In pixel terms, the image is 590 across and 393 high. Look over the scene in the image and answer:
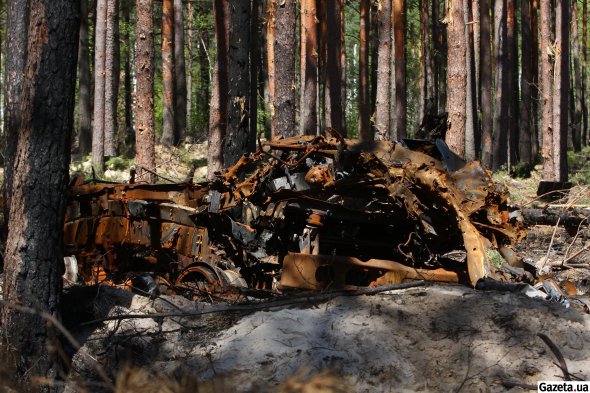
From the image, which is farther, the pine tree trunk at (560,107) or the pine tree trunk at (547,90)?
the pine tree trunk at (547,90)

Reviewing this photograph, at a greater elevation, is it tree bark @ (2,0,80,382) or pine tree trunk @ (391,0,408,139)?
pine tree trunk @ (391,0,408,139)

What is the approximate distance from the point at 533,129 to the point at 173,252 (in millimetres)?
31293


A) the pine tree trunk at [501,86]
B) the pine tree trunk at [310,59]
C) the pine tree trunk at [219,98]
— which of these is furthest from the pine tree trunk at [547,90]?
the pine tree trunk at [219,98]

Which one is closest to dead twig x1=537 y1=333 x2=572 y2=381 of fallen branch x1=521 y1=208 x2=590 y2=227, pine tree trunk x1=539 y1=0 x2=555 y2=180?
fallen branch x1=521 y1=208 x2=590 y2=227

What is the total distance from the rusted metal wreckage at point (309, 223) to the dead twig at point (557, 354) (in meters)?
1.05

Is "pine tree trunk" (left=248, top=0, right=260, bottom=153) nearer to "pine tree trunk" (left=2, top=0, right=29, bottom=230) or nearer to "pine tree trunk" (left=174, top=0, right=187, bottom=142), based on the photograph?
"pine tree trunk" (left=174, top=0, right=187, bottom=142)

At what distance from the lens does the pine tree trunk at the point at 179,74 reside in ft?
89.4

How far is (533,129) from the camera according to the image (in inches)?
1431

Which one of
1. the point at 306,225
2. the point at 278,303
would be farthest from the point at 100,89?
the point at 278,303

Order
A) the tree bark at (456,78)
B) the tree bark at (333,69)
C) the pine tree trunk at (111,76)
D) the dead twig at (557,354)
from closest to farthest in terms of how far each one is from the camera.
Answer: the dead twig at (557,354), the tree bark at (456,78), the tree bark at (333,69), the pine tree trunk at (111,76)

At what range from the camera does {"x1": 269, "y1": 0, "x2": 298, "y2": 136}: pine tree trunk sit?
13.2m

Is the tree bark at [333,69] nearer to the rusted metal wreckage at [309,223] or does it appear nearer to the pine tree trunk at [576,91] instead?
the rusted metal wreckage at [309,223]

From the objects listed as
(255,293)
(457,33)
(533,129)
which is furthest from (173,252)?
(533,129)

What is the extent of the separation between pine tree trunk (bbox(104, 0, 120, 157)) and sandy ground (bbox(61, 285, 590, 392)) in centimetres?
1904
